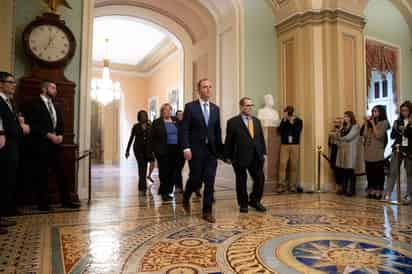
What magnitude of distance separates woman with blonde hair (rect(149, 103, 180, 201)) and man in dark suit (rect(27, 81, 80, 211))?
4.27ft

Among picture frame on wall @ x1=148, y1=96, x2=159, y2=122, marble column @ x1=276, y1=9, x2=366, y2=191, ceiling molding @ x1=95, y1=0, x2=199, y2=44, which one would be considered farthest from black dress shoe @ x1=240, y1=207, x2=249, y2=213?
picture frame on wall @ x1=148, y1=96, x2=159, y2=122

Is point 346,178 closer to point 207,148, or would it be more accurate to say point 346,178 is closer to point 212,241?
point 207,148

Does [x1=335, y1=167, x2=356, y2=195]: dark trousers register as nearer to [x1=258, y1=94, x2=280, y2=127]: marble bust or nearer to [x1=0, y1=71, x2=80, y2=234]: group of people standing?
[x1=258, y1=94, x2=280, y2=127]: marble bust

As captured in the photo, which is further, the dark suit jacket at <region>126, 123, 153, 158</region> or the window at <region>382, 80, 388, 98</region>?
the window at <region>382, 80, 388, 98</region>

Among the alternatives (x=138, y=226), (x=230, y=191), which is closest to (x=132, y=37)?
(x=230, y=191)

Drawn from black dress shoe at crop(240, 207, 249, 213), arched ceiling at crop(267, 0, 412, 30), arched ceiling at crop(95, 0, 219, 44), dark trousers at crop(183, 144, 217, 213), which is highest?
arched ceiling at crop(95, 0, 219, 44)

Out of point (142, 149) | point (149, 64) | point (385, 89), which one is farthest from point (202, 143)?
point (149, 64)

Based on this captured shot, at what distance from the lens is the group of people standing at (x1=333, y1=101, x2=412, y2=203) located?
4227mm

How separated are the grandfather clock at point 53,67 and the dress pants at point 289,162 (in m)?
3.24

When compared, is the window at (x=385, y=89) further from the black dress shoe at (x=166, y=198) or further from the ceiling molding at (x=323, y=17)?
the black dress shoe at (x=166, y=198)

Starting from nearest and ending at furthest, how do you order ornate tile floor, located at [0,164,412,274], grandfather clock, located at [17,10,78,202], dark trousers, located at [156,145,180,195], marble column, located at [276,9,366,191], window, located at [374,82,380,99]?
ornate tile floor, located at [0,164,412,274] → grandfather clock, located at [17,10,78,202] → dark trousers, located at [156,145,180,195] → marble column, located at [276,9,366,191] → window, located at [374,82,380,99]

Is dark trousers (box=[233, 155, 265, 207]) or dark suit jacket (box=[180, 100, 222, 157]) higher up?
dark suit jacket (box=[180, 100, 222, 157])

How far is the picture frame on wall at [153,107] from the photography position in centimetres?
1247

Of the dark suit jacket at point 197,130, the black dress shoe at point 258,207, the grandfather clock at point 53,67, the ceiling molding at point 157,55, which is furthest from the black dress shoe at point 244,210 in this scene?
the ceiling molding at point 157,55
